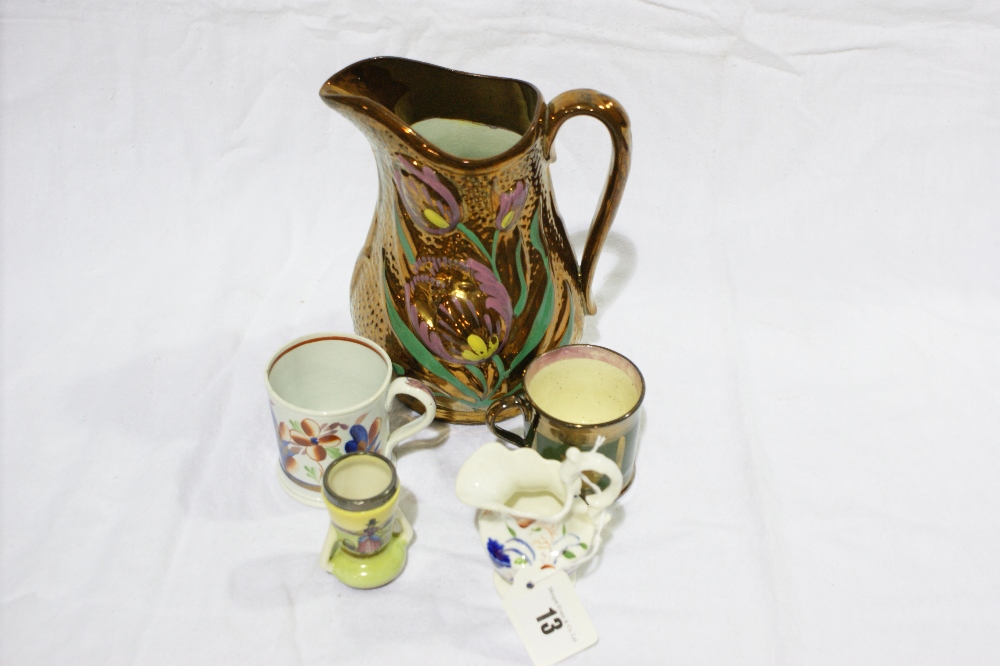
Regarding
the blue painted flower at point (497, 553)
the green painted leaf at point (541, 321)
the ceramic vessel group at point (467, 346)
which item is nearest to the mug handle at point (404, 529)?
the ceramic vessel group at point (467, 346)

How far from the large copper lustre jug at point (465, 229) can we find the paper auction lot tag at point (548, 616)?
0.25 metres

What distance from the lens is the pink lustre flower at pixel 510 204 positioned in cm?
96

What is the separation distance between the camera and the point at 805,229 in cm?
155

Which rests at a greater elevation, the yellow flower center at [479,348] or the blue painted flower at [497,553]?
the yellow flower center at [479,348]

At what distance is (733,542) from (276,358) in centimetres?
59

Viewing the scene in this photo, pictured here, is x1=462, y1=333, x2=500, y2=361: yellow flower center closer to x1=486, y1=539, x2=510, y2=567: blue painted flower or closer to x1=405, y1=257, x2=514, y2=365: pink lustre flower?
x1=405, y1=257, x2=514, y2=365: pink lustre flower

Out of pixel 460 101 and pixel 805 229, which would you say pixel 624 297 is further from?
pixel 460 101

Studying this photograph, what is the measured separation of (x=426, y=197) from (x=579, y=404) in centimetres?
34

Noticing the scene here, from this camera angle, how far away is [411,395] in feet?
3.38

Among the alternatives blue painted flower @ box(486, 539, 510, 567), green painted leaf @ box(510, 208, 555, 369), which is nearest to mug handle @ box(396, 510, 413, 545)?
blue painted flower @ box(486, 539, 510, 567)

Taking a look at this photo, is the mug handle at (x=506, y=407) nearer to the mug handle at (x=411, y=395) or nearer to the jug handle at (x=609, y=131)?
the mug handle at (x=411, y=395)

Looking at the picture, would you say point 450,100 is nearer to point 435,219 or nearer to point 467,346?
point 435,219

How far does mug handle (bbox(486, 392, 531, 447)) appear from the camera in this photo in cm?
102

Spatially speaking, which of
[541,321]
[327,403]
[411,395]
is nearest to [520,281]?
[541,321]
